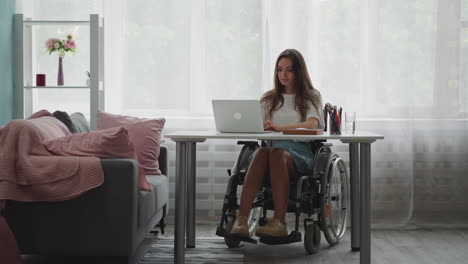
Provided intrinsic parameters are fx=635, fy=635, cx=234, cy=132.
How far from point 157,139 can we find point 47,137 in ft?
2.98

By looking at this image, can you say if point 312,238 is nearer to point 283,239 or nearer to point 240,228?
point 283,239

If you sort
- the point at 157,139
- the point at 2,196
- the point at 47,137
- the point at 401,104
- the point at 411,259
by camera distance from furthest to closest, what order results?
the point at 401,104
the point at 157,139
the point at 411,259
the point at 47,137
the point at 2,196

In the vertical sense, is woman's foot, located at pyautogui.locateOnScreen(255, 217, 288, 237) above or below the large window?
below

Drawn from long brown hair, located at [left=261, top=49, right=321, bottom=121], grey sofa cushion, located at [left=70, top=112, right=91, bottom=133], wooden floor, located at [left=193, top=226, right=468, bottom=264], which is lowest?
wooden floor, located at [left=193, top=226, right=468, bottom=264]

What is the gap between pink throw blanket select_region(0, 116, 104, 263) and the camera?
268 centimetres

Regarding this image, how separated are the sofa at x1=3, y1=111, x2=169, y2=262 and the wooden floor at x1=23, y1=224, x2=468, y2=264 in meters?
0.32

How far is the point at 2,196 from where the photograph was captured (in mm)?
2676

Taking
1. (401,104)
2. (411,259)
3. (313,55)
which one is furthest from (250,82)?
(411,259)

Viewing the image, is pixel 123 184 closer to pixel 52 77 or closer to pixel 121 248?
pixel 121 248

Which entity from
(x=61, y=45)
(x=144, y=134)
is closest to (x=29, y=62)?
(x=61, y=45)

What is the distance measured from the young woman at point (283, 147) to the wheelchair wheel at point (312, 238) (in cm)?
24

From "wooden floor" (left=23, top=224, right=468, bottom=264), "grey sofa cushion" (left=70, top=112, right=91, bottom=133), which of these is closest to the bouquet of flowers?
"grey sofa cushion" (left=70, top=112, right=91, bottom=133)

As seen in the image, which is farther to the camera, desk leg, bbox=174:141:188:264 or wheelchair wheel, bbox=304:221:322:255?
wheelchair wheel, bbox=304:221:322:255

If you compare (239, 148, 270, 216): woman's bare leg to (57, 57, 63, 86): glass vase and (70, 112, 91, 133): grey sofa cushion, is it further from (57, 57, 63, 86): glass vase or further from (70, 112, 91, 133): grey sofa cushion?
(57, 57, 63, 86): glass vase
